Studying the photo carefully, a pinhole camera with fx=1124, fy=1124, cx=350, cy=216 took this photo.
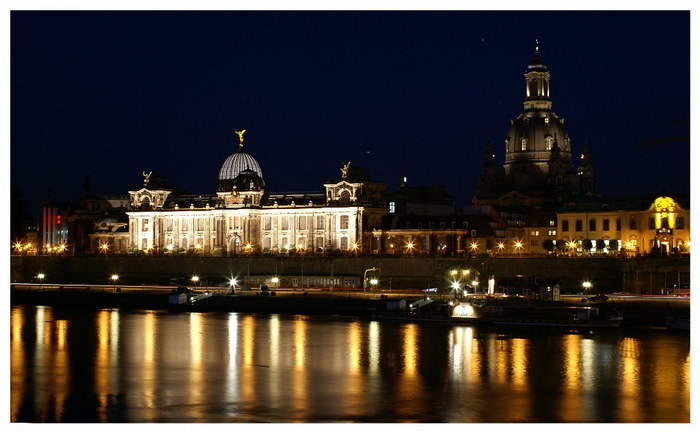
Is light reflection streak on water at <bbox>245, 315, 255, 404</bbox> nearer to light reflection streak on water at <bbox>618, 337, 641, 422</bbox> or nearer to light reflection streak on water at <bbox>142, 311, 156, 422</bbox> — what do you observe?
light reflection streak on water at <bbox>142, 311, 156, 422</bbox>

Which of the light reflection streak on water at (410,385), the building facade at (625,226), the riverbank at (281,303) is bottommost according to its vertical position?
the light reflection streak on water at (410,385)

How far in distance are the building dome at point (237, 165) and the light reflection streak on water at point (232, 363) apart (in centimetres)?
5013

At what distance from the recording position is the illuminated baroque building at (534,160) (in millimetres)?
141250

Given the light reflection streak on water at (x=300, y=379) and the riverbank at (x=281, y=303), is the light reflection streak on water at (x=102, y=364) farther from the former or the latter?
the riverbank at (x=281, y=303)

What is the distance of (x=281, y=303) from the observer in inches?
3135

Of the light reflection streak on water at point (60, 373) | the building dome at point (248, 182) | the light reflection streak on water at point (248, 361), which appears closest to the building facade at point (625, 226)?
the building dome at point (248, 182)

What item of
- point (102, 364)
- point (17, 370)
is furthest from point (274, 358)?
point (17, 370)

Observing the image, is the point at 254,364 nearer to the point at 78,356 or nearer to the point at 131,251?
the point at 78,356

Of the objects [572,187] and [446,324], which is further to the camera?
[572,187]

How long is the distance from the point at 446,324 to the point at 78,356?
2280 centimetres

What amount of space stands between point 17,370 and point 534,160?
104m

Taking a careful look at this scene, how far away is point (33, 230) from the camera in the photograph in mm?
162000

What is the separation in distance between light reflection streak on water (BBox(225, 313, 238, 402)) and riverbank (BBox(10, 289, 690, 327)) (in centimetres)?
650

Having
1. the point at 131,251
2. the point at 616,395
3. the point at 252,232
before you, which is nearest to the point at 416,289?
the point at 252,232
